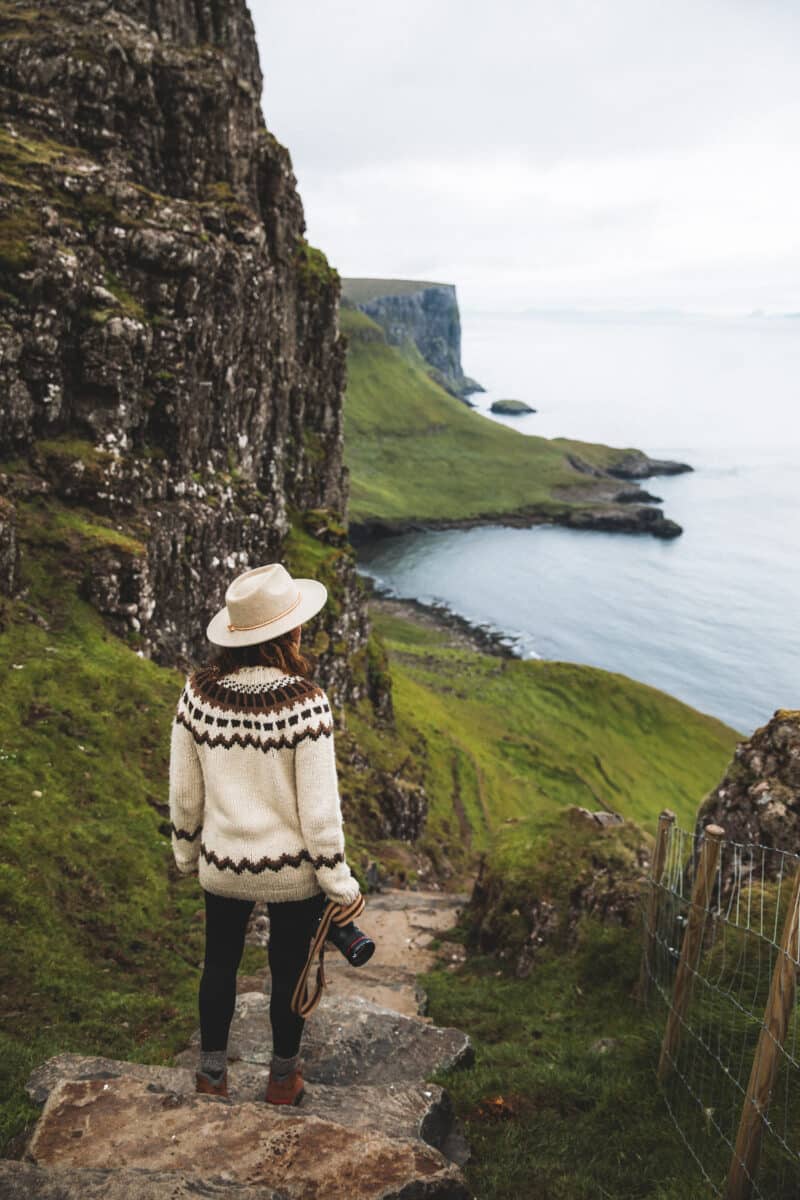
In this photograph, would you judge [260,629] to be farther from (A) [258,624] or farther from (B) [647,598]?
(B) [647,598]

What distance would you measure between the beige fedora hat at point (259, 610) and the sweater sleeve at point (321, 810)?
3.07ft

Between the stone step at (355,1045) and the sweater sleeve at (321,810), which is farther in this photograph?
the stone step at (355,1045)

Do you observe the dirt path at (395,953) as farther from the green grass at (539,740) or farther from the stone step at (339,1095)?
the green grass at (539,740)

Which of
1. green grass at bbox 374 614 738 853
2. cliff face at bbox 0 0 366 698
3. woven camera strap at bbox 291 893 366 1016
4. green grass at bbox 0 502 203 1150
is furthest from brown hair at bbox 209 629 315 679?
green grass at bbox 374 614 738 853

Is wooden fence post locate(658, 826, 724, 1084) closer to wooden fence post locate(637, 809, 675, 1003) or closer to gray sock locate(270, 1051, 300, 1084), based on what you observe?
wooden fence post locate(637, 809, 675, 1003)

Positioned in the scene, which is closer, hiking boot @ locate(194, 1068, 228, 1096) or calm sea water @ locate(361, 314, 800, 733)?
hiking boot @ locate(194, 1068, 228, 1096)

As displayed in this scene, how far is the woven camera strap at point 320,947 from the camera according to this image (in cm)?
665

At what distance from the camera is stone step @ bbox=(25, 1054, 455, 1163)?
6961 mm

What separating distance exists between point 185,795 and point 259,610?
1778 mm

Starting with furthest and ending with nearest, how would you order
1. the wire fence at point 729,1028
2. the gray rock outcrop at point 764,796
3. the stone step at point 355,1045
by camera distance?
the gray rock outcrop at point 764,796, the stone step at point 355,1045, the wire fence at point 729,1028

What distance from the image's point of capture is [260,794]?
6.53m

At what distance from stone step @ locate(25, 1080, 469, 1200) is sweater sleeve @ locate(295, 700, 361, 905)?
1672 mm

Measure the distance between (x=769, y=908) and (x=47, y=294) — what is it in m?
28.9

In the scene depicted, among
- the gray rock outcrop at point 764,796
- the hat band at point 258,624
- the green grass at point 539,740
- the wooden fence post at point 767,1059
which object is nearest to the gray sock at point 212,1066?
the hat band at point 258,624
